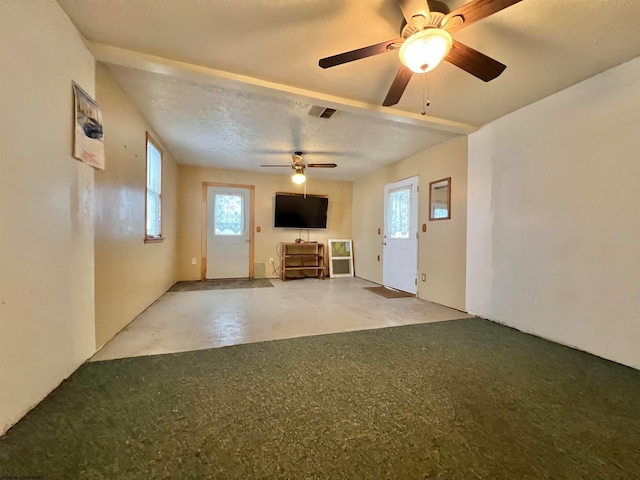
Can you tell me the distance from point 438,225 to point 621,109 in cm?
207

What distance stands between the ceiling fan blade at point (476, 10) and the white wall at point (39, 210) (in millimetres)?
2210

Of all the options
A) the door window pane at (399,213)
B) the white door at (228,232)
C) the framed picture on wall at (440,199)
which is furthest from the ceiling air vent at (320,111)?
the white door at (228,232)

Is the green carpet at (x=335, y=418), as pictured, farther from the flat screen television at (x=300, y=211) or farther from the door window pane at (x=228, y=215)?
the flat screen television at (x=300, y=211)

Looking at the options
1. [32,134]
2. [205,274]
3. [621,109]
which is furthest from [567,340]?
[205,274]

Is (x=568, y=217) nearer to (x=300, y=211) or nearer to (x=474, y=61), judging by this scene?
(x=474, y=61)

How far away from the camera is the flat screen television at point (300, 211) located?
5.87 meters

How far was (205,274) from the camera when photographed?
5.52 metres

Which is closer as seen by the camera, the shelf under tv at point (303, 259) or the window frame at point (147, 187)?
the window frame at point (147, 187)

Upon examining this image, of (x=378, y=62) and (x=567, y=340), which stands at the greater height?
(x=378, y=62)

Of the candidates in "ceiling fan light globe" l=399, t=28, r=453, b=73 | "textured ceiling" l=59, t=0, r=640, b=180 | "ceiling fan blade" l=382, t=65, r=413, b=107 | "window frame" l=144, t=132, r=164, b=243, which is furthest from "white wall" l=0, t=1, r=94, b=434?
"ceiling fan blade" l=382, t=65, r=413, b=107

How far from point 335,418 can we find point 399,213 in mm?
4006

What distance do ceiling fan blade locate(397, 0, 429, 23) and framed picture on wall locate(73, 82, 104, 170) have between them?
7.01 ft

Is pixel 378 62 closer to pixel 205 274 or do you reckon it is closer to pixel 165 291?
pixel 165 291

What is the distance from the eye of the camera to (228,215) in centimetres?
568
